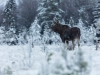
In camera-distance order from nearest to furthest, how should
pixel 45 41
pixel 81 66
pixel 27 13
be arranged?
1. pixel 81 66
2. pixel 45 41
3. pixel 27 13

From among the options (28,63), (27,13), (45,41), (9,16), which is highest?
(27,13)

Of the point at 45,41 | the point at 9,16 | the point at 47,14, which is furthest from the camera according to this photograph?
the point at 9,16

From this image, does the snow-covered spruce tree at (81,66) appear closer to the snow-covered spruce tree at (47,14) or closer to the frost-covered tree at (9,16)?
the snow-covered spruce tree at (47,14)

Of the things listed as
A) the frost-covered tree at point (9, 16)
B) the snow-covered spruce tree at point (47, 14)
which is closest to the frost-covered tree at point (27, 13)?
the frost-covered tree at point (9, 16)

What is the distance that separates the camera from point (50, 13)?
112 feet

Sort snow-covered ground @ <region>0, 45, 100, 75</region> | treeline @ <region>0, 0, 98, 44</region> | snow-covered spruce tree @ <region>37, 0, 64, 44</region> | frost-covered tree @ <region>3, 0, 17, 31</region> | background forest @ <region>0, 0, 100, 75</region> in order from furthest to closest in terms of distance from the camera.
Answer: frost-covered tree @ <region>3, 0, 17, 31</region>
treeline @ <region>0, 0, 98, 44</region>
snow-covered spruce tree @ <region>37, 0, 64, 44</region>
snow-covered ground @ <region>0, 45, 100, 75</region>
background forest @ <region>0, 0, 100, 75</region>

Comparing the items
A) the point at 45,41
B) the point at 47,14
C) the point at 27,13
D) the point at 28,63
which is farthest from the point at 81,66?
the point at 27,13

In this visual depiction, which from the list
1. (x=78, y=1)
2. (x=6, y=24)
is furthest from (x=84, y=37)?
(x=78, y=1)

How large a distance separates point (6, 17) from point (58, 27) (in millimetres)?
22685

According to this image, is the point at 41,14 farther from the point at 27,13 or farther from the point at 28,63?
the point at 28,63

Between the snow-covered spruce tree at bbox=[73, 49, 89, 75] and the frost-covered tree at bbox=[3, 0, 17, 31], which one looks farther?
the frost-covered tree at bbox=[3, 0, 17, 31]

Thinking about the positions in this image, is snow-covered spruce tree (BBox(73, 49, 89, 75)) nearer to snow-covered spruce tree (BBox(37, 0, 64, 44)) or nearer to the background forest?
the background forest

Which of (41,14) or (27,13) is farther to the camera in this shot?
(27,13)

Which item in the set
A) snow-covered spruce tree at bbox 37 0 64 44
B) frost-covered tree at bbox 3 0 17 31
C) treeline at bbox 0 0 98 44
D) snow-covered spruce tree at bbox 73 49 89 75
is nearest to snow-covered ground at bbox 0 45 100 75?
snow-covered spruce tree at bbox 73 49 89 75
